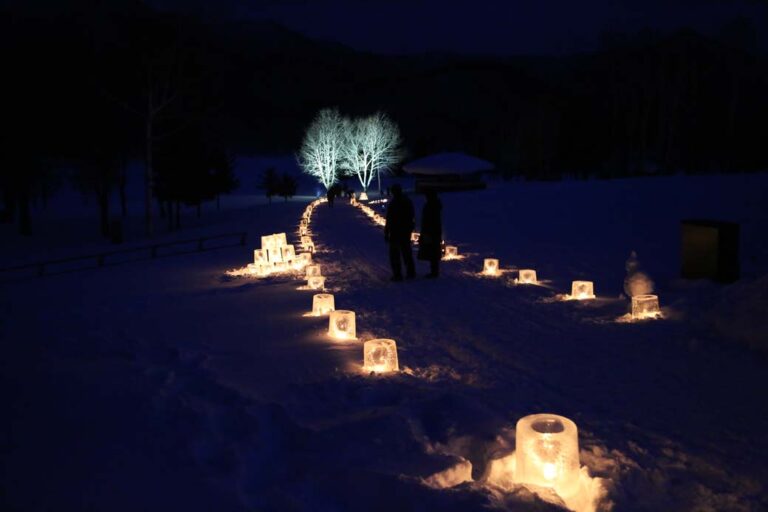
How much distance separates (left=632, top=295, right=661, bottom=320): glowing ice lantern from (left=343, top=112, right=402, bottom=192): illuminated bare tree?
156 feet

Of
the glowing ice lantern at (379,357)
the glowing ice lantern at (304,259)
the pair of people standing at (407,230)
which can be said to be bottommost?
the glowing ice lantern at (379,357)

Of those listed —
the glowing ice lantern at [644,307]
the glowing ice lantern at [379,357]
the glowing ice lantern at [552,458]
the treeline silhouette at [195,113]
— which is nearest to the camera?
the glowing ice lantern at [552,458]

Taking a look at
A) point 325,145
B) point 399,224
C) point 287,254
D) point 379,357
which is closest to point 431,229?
point 399,224

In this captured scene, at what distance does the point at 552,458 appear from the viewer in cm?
332

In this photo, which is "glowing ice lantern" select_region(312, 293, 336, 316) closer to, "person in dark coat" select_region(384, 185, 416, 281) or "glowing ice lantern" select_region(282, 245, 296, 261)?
"person in dark coat" select_region(384, 185, 416, 281)

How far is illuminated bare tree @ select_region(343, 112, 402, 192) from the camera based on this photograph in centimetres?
5519

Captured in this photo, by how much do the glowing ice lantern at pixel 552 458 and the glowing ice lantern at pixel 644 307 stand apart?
15.2 ft

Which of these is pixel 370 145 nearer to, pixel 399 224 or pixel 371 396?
pixel 399 224

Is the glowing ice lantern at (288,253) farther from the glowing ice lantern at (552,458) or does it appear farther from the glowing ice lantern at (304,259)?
the glowing ice lantern at (552,458)

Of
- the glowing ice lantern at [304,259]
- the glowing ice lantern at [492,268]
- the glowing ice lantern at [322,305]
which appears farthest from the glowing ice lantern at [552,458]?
the glowing ice lantern at [304,259]

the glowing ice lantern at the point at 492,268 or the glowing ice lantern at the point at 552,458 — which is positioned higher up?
the glowing ice lantern at the point at 492,268

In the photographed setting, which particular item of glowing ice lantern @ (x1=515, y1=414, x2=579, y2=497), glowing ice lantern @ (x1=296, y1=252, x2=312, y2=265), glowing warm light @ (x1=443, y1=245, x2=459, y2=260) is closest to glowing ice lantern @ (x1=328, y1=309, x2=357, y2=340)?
glowing ice lantern @ (x1=515, y1=414, x2=579, y2=497)

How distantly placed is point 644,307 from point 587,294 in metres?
1.40

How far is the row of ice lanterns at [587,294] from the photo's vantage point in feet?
24.6
